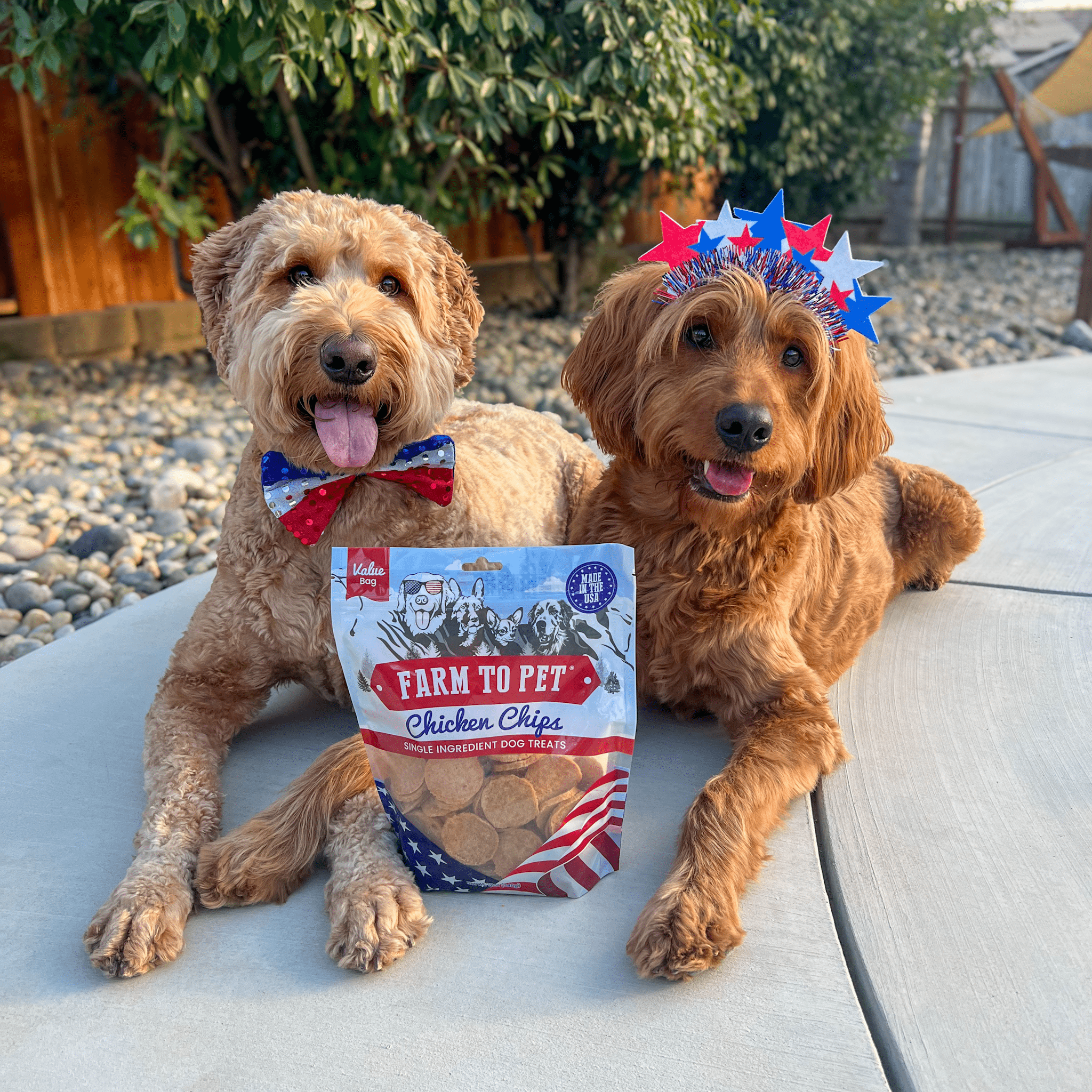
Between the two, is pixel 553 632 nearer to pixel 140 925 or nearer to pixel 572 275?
pixel 140 925

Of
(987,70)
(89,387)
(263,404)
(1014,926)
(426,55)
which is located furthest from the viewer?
(987,70)

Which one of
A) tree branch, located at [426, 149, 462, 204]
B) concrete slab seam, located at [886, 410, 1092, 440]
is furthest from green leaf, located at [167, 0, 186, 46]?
concrete slab seam, located at [886, 410, 1092, 440]

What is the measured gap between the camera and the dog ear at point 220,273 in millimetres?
2646

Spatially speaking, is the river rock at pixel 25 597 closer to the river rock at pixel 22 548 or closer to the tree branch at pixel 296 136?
the river rock at pixel 22 548

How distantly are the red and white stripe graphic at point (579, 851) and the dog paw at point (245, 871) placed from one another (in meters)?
0.45

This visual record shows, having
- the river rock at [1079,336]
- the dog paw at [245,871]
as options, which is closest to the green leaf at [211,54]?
the dog paw at [245,871]

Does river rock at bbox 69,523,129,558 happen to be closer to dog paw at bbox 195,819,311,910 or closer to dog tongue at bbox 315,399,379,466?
dog tongue at bbox 315,399,379,466

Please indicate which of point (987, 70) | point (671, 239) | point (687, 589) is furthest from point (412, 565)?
point (987, 70)

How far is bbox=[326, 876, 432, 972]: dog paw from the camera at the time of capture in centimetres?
206

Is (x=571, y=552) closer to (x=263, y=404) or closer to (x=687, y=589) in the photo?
(x=687, y=589)

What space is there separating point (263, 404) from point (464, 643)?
0.78 metres

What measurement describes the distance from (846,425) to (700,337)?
48cm

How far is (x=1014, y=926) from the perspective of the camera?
2174 millimetres

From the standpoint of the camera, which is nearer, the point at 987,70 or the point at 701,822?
the point at 701,822
